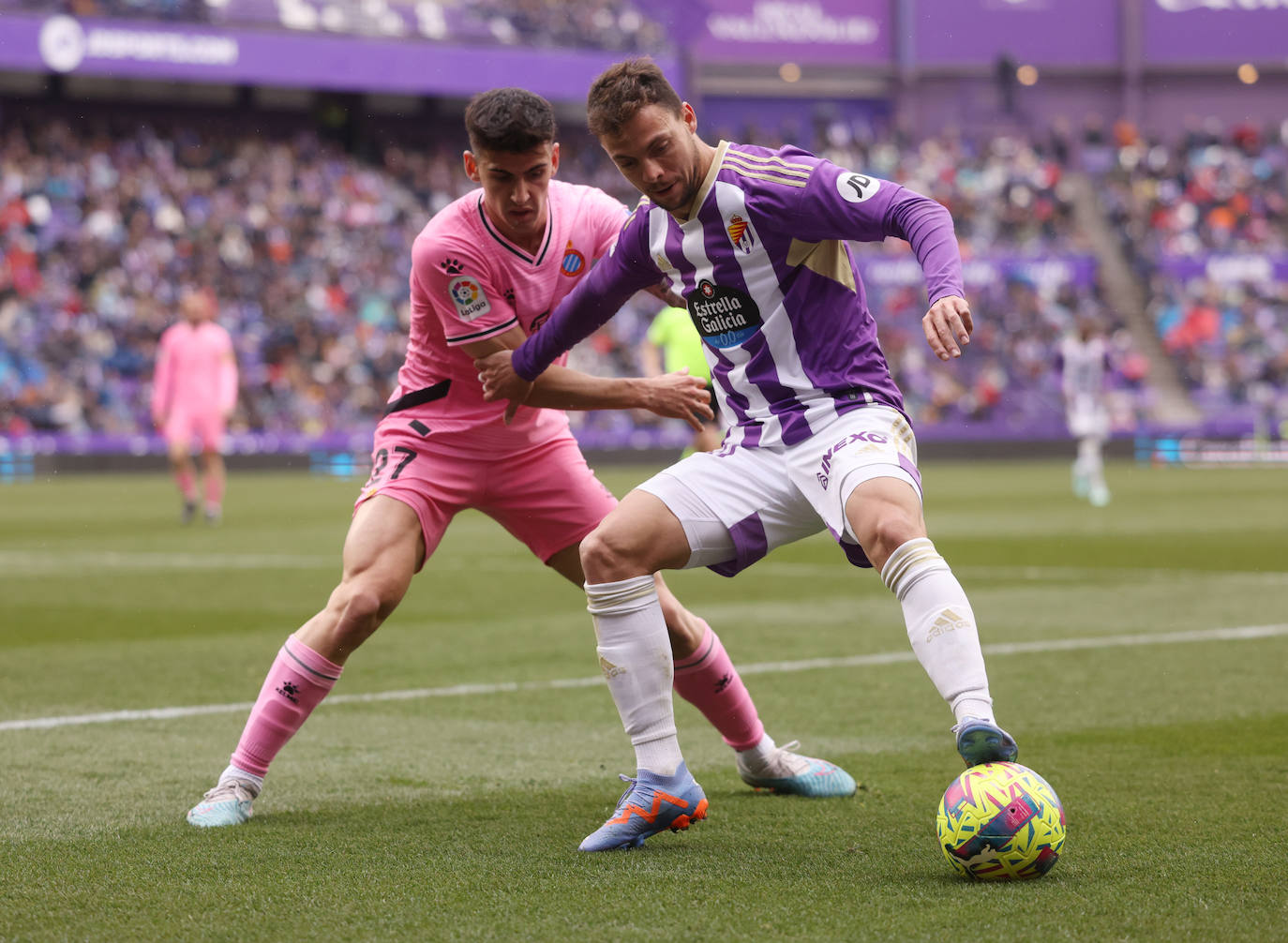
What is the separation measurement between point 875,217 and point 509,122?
1058mm

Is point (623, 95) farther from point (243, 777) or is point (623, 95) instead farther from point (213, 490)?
point (213, 490)

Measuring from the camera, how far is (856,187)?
4.01 meters

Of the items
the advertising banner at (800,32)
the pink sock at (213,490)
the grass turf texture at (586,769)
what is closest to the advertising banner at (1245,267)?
the advertising banner at (800,32)

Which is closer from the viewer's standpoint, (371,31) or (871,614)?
(871,614)

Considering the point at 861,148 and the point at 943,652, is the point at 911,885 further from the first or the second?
the point at 861,148

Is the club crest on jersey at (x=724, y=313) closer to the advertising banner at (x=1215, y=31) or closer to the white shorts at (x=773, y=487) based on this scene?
the white shorts at (x=773, y=487)

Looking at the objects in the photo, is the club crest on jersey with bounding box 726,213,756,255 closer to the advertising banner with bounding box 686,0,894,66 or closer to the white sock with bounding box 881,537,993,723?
the white sock with bounding box 881,537,993,723

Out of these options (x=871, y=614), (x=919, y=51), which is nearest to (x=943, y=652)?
(x=871, y=614)

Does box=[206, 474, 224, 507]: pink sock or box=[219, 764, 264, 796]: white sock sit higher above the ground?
box=[219, 764, 264, 796]: white sock

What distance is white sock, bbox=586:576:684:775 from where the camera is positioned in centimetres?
423

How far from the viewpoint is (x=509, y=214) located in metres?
4.67

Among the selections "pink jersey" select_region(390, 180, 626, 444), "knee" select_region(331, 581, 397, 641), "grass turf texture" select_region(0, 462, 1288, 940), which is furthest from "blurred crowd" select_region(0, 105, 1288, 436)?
"knee" select_region(331, 581, 397, 641)

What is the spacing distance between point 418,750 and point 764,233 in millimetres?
2364

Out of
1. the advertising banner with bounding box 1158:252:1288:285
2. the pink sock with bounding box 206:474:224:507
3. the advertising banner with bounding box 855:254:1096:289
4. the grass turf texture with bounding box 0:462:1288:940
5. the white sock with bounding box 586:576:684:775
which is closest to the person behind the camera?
the grass turf texture with bounding box 0:462:1288:940
